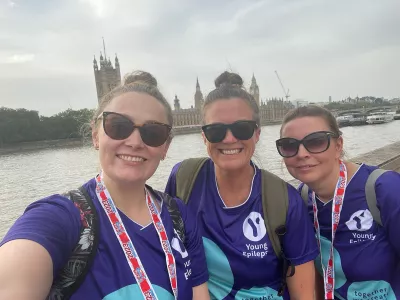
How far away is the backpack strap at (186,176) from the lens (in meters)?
1.90

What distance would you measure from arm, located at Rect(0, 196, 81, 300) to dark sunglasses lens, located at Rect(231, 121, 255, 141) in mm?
976

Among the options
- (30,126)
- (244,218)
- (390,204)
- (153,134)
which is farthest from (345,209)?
(30,126)

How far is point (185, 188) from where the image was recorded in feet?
6.26

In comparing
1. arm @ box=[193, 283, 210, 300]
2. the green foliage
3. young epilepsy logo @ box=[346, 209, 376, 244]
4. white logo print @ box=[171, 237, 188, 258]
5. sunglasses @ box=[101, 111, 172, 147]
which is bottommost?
arm @ box=[193, 283, 210, 300]

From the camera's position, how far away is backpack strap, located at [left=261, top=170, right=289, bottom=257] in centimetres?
168

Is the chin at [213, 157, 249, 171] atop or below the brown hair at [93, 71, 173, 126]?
below

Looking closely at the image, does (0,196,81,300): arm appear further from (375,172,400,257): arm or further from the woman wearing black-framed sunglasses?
(375,172,400,257): arm

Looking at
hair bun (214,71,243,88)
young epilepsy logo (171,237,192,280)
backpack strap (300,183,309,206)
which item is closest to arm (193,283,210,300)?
young epilepsy logo (171,237,192,280)

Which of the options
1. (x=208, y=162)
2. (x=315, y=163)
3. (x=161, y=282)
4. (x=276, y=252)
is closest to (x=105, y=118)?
(x=161, y=282)

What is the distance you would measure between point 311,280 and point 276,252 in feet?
0.88

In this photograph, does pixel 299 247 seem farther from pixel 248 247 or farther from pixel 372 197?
pixel 372 197

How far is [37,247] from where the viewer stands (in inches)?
37.9

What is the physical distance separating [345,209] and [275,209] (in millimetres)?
409

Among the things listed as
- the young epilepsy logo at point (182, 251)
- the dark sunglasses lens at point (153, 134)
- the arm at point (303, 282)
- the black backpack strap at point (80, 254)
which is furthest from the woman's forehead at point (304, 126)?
the black backpack strap at point (80, 254)
